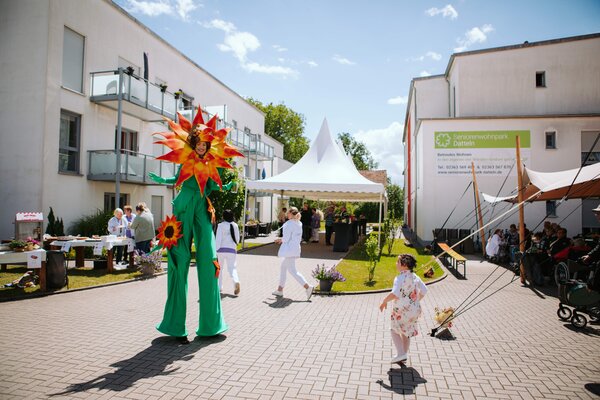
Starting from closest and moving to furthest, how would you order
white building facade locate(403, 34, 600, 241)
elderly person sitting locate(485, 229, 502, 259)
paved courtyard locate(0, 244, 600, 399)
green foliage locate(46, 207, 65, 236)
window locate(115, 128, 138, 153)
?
paved courtyard locate(0, 244, 600, 399), green foliage locate(46, 207, 65, 236), elderly person sitting locate(485, 229, 502, 259), window locate(115, 128, 138, 153), white building facade locate(403, 34, 600, 241)

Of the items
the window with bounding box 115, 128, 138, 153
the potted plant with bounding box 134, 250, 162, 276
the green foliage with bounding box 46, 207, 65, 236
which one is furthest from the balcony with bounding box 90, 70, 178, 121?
the potted plant with bounding box 134, 250, 162, 276

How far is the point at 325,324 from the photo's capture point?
20.9 ft

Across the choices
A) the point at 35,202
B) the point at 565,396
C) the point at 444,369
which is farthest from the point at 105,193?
the point at 565,396

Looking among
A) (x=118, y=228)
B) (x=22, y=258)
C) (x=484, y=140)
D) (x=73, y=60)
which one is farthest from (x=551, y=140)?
(x=22, y=258)

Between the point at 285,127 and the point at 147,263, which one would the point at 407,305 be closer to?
the point at 147,263

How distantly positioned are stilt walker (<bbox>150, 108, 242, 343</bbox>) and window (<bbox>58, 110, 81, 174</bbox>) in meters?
12.2

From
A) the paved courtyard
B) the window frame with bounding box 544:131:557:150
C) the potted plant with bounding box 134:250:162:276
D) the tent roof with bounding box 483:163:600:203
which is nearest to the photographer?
the paved courtyard

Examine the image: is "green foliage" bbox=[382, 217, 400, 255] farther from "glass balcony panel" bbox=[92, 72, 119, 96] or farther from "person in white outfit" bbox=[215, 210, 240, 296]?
"glass balcony panel" bbox=[92, 72, 119, 96]

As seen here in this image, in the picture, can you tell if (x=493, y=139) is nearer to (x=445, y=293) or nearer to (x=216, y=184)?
(x=445, y=293)

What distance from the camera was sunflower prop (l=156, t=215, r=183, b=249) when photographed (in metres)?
5.28

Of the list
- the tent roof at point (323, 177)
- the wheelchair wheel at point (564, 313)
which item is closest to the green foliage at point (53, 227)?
the tent roof at point (323, 177)

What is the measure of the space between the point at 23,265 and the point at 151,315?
7.51 m

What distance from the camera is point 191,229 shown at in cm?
550

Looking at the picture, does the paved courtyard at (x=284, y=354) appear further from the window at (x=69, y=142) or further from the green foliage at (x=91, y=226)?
the window at (x=69, y=142)
